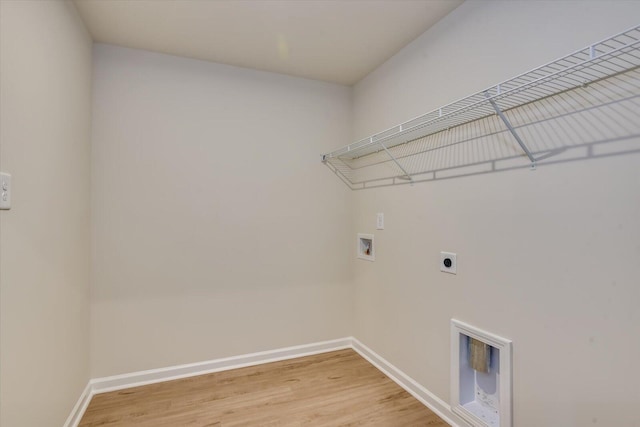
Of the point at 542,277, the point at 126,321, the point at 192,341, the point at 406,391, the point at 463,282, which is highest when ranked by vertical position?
the point at 542,277

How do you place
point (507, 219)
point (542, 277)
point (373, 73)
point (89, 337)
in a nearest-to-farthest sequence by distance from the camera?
point (542, 277), point (507, 219), point (89, 337), point (373, 73)

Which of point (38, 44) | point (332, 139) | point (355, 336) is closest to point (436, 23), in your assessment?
point (332, 139)

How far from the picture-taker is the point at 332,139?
9.00 ft

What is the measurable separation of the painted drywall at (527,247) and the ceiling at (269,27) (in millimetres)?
217

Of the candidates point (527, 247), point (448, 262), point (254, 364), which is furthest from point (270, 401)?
point (527, 247)

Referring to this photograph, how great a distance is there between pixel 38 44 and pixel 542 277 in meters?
2.41

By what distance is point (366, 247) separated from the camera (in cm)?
259

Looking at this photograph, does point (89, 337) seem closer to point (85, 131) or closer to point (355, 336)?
point (85, 131)

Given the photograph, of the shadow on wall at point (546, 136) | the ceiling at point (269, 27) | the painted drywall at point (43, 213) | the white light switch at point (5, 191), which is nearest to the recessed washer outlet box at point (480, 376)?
the shadow on wall at point (546, 136)

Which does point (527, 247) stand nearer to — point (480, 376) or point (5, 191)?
point (480, 376)

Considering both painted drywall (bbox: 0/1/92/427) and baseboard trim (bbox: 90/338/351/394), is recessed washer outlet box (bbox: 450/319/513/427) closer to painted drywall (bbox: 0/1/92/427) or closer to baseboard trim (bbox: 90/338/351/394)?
baseboard trim (bbox: 90/338/351/394)

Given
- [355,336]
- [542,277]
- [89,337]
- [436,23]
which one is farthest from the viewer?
[355,336]

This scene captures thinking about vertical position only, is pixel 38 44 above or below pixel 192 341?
above

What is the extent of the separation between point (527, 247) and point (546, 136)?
0.49 meters
